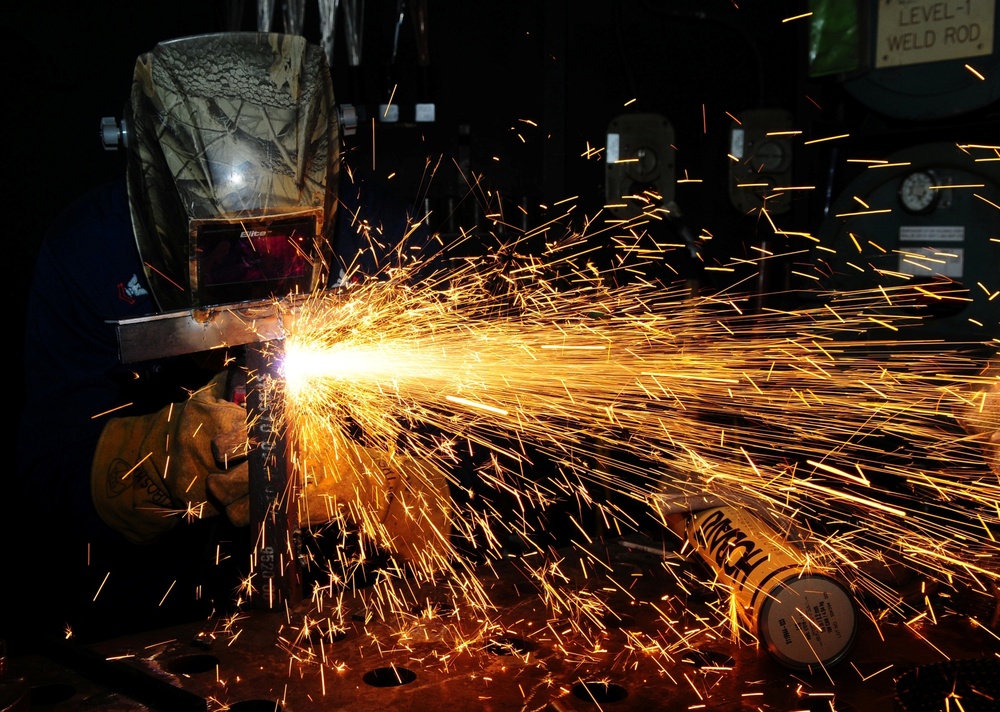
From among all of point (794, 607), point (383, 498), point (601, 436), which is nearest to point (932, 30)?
point (601, 436)

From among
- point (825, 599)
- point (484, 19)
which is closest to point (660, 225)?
point (484, 19)

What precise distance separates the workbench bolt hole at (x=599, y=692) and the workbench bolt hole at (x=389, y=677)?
0.27 meters

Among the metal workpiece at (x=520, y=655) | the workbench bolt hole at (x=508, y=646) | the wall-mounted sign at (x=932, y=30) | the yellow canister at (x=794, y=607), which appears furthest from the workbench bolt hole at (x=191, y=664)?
the wall-mounted sign at (x=932, y=30)

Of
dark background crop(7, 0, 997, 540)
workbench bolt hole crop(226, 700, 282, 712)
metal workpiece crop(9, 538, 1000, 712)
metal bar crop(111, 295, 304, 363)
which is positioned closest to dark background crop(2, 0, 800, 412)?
dark background crop(7, 0, 997, 540)

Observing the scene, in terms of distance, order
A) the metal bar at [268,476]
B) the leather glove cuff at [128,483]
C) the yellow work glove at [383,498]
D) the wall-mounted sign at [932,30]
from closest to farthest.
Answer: the metal bar at [268,476] → the yellow work glove at [383,498] → the leather glove cuff at [128,483] → the wall-mounted sign at [932,30]

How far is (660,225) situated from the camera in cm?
390

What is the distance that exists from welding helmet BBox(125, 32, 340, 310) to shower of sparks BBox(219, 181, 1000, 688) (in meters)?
0.18

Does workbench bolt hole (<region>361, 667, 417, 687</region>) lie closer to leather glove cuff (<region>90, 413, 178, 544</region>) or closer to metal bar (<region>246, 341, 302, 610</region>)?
metal bar (<region>246, 341, 302, 610</region>)

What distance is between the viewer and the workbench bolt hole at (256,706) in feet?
4.42

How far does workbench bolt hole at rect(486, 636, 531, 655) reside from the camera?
154cm

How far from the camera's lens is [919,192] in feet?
9.78

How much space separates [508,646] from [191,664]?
53 cm

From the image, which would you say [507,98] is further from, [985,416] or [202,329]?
[202,329]

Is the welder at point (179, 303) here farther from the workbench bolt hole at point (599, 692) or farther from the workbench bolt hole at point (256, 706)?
the workbench bolt hole at point (599, 692)
